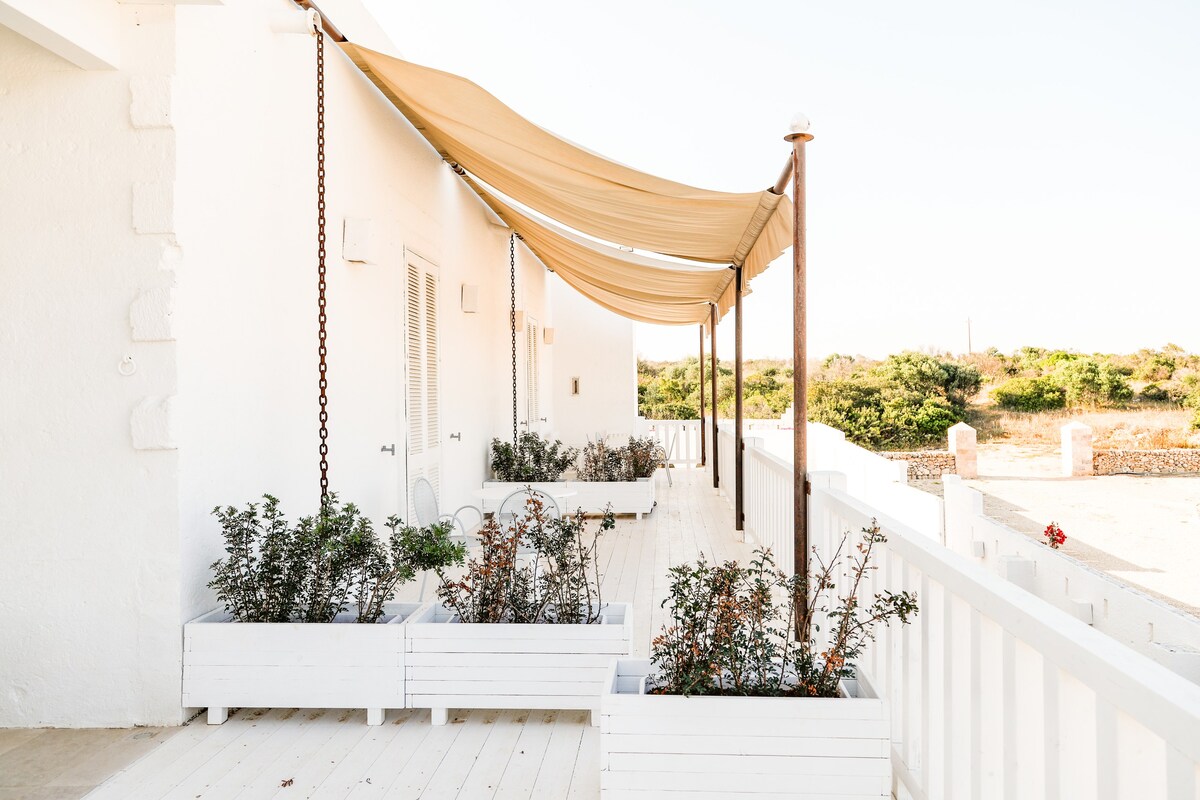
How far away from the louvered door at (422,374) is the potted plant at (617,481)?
1.87 meters

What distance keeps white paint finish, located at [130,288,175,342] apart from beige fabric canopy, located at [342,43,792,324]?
178cm

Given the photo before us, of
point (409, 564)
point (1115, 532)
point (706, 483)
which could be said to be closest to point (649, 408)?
point (1115, 532)

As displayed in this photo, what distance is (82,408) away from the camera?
298 centimetres

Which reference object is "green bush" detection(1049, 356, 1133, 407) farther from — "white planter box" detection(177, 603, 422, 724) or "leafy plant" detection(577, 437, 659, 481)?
"white planter box" detection(177, 603, 422, 724)

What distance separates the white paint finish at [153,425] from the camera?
2.94m

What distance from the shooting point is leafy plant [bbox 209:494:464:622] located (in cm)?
312

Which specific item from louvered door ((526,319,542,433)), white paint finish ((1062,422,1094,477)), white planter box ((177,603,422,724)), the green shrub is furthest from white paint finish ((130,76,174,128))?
white paint finish ((1062,422,1094,477))

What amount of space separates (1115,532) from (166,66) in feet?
78.8

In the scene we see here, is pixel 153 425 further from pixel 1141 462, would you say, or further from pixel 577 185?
pixel 1141 462

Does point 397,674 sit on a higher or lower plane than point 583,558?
lower

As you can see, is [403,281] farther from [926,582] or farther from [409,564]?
[926,582]

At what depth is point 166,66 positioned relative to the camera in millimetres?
2971

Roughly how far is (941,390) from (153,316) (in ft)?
102

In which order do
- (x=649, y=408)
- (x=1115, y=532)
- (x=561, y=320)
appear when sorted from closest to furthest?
(x=561, y=320), (x=1115, y=532), (x=649, y=408)
